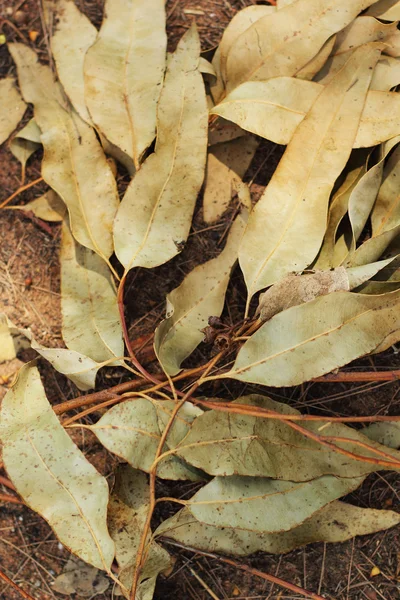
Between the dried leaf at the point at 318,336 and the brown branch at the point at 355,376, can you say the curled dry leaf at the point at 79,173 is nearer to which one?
the dried leaf at the point at 318,336

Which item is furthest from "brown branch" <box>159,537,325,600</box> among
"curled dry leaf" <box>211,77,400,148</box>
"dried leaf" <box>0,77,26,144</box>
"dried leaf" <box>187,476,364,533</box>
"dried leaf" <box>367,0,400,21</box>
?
"dried leaf" <box>367,0,400,21</box>

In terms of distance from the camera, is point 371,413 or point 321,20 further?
point 371,413

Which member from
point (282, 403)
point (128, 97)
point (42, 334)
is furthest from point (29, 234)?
point (282, 403)

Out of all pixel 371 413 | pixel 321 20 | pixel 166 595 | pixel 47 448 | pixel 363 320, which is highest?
pixel 321 20

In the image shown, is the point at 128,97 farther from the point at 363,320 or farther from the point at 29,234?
the point at 363,320

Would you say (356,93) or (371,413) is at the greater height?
(356,93)

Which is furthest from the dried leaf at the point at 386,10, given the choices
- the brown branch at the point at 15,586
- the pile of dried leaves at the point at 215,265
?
the brown branch at the point at 15,586

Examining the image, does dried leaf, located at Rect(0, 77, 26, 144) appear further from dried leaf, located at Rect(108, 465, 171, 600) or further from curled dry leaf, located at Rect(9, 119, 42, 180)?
dried leaf, located at Rect(108, 465, 171, 600)
